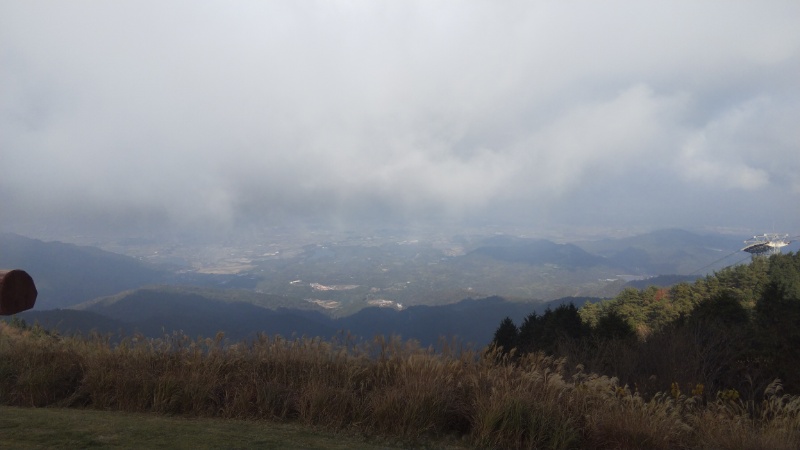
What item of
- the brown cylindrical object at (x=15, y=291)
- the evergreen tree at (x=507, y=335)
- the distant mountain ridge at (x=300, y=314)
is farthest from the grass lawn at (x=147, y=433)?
the distant mountain ridge at (x=300, y=314)

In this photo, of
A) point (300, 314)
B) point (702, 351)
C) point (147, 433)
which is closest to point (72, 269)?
point (300, 314)

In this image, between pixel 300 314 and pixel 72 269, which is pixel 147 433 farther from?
pixel 72 269

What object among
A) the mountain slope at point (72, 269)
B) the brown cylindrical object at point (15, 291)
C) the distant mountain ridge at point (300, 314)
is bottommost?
the distant mountain ridge at point (300, 314)

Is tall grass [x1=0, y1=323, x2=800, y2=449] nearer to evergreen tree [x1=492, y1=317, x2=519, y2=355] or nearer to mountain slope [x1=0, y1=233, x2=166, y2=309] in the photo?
evergreen tree [x1=492, y1=317, x2=519, y2=355]

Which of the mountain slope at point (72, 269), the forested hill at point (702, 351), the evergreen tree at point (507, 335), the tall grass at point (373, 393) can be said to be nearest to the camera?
the tall grass at point (373, 393)

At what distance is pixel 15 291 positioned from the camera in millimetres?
4188

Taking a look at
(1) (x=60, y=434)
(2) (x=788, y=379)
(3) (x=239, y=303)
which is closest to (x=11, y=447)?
(1) (x=60, y=434)

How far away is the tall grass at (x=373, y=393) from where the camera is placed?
474 cm

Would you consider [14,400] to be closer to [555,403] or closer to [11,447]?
[11,447]

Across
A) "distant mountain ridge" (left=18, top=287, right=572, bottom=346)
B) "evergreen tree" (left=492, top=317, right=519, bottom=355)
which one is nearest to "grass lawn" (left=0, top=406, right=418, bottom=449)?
"evergreen tree" (left=492, top=317, right=519, bottom=355)

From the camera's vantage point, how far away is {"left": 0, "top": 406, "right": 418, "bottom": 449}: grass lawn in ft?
12.9

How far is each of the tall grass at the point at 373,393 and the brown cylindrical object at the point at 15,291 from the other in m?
1.61

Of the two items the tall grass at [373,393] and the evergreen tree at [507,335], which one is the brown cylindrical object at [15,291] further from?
the evergreen tree at [507,335]

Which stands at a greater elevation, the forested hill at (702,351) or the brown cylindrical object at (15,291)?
the brown cylindrical object at (15,291)
